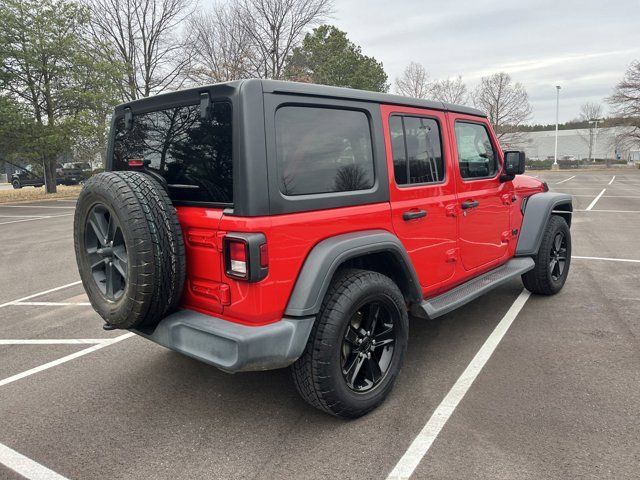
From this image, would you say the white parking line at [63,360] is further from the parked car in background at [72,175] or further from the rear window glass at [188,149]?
the parked car in background at [72,175]

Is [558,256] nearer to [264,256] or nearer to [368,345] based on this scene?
[368,345]

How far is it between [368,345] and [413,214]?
37.0 inches

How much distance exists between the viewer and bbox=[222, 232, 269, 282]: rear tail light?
2.34 m

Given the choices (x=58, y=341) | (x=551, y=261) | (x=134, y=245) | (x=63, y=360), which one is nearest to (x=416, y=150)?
(x=134, y=245)

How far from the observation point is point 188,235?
2.69 meters

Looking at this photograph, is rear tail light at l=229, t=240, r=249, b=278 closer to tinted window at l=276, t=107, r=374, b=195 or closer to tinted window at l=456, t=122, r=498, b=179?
tinted window at l=276, t=107, r=374, b=195

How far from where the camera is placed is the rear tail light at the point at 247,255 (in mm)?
2338

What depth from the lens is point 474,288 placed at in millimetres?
3830

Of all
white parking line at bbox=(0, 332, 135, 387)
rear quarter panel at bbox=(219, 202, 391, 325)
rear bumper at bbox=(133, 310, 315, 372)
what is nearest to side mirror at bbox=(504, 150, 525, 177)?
rear quarter panel at bbox=(219, 202, 391, 325)

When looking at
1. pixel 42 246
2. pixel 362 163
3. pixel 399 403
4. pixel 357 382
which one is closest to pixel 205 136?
pixel 362 163

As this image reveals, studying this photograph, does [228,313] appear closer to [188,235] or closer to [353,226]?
[188,235]

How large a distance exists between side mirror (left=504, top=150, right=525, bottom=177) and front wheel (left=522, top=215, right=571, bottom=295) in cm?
89

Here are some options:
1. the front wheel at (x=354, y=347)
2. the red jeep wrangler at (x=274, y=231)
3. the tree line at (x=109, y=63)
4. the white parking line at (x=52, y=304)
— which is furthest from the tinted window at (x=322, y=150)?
the tree line at (x=109, y=63)

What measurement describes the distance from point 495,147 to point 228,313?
3093mm
